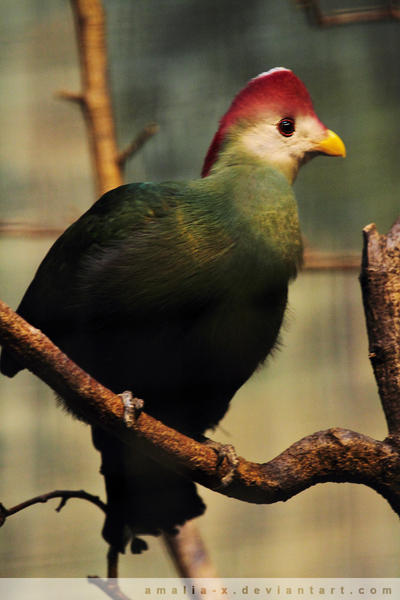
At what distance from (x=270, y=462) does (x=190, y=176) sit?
0.45 metres

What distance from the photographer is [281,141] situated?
88 cm

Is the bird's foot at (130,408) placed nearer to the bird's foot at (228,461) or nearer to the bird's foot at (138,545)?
the bird's foot at (228,461)

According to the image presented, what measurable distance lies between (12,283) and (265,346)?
1.28 feet

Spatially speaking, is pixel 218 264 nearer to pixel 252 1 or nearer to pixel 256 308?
pixel 256 308

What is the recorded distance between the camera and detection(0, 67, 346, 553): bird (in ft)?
2.62

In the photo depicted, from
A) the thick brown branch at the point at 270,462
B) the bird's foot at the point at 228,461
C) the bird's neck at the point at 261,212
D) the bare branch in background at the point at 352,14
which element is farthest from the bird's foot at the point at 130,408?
the bare branch in background at the point at 352,14

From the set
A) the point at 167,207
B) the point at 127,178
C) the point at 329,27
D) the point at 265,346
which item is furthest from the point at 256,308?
the point at 329,27

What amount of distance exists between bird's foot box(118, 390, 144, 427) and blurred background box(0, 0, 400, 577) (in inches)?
13.1

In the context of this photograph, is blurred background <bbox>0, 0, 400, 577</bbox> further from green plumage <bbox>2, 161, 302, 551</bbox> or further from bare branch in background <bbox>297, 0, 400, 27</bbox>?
green plumage <bbox>2, 161, 302, 551</bbox>

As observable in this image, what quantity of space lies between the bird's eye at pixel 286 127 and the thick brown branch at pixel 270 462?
39 cm

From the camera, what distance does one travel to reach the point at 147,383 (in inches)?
32.6

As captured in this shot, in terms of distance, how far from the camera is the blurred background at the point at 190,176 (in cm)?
97

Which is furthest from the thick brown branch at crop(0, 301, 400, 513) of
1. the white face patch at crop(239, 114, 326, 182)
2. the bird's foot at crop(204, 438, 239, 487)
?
the white face patch at crop(239, 114, 326, 182)

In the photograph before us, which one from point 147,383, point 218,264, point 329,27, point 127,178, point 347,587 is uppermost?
point 329,27
